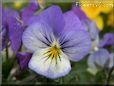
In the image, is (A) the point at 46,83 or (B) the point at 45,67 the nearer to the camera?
(B) the point at 45,67

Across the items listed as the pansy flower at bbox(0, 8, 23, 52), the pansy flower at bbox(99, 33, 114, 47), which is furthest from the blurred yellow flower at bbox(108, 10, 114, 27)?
the pansy flower at bbox(0, 8, 23, 52)

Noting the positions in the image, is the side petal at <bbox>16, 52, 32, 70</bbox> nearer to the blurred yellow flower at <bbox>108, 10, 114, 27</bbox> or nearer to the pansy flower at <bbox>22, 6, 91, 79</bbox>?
the pansy flower at <bbox>22, 6, 91, 79</bbox>

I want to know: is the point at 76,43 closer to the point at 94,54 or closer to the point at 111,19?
the point at 94,54

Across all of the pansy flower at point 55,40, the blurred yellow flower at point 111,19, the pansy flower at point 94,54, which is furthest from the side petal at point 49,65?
the blurred yellow flower at point 111,19

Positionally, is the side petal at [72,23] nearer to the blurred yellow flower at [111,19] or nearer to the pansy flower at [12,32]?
the pansy flower at [12,32]

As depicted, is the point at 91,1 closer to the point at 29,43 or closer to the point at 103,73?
the point at 29,43

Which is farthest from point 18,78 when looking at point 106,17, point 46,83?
point 106,17

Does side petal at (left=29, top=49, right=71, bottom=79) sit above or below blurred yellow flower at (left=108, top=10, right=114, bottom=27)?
below
